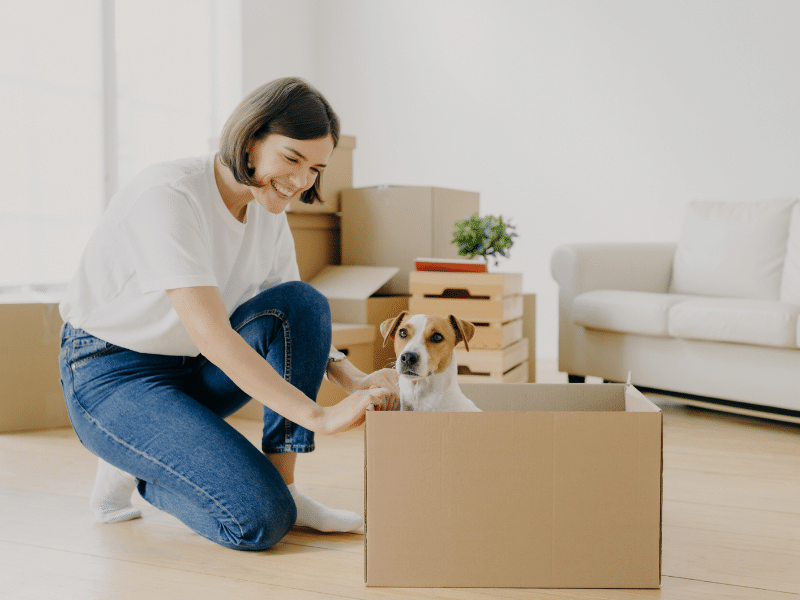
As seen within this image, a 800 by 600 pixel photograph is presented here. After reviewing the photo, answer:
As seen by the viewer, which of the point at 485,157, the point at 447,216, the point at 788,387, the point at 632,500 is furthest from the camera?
the point at 485,157

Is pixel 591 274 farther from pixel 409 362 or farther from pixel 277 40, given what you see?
pixel 277 40

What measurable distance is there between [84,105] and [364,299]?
1.92 metres

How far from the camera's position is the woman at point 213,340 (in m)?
1.21

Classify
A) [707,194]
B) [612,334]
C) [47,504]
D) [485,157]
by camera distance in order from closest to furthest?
[47,504] → [612,334] → [707,194] → [485,157]

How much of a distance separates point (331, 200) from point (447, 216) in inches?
20.4

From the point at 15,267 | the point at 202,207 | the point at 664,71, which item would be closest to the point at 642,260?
the point at 664,71

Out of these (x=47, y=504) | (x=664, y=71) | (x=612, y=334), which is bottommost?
(x=47, y=504)

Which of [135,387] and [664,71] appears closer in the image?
[135,387]

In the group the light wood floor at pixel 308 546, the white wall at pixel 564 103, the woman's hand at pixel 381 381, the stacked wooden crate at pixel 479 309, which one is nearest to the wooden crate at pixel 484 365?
the stacked wooden crate at pixel 479 309

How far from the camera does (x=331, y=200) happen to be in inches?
127

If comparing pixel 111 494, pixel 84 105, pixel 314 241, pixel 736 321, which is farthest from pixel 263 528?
pixel 84 105

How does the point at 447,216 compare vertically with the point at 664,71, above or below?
below

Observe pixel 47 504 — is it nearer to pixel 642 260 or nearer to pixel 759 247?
pixel 642 260

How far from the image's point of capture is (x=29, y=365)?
2434mm
